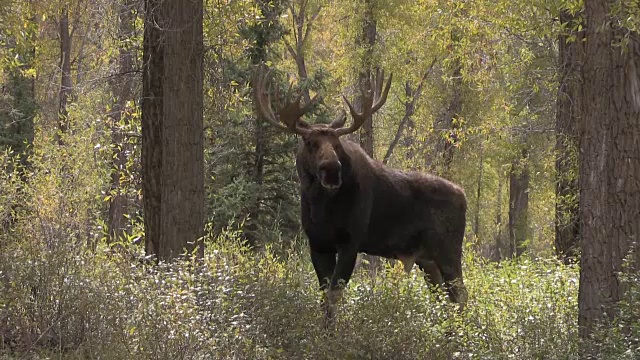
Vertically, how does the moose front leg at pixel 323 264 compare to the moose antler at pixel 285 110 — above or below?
below

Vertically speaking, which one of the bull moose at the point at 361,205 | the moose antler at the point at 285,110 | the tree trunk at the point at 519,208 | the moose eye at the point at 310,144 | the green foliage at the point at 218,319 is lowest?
the tree trunk at the point at 519,208

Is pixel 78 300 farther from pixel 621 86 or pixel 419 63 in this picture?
pixel 419 63

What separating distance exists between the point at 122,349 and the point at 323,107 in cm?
1286

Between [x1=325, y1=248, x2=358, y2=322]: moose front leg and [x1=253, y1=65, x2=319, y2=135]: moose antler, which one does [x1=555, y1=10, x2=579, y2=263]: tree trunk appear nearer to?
[x1=325, y1=248, x2=358, y2=322]: moose front leg

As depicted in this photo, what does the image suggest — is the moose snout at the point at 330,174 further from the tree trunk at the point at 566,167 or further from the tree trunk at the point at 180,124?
the tree trunk at the point at 566,167

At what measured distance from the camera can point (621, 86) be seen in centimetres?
774

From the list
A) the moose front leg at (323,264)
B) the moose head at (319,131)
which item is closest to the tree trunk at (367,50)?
the moose head at (319,131)

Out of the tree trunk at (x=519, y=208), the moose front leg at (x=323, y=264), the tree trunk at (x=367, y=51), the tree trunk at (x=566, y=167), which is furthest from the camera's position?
the tree trunk at (x=519, y=208)

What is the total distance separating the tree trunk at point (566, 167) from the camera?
12.8m

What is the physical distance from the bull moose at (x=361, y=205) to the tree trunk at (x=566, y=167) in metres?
2.00

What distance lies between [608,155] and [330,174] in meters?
3.26

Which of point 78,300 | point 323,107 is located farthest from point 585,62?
point 323,107

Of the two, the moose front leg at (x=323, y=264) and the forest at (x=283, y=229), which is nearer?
the forest at (x=283, y=229)

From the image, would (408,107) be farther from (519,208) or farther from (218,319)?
(218,319)
